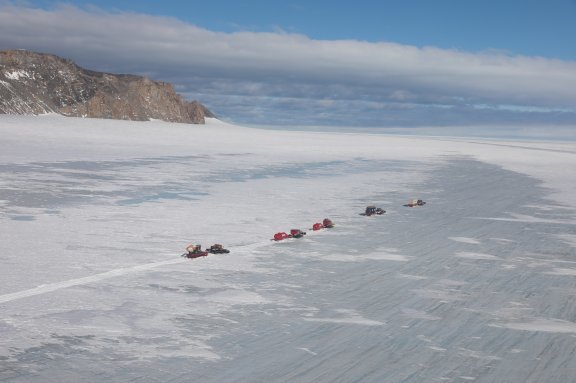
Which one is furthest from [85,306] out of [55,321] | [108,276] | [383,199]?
[383,199]

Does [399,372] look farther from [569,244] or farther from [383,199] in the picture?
[383,199]

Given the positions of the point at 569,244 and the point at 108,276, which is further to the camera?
the point at 569,244

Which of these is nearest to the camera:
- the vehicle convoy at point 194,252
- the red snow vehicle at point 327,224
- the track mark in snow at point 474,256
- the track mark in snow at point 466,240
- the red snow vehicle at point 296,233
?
the vehicle convoy at point 194,252

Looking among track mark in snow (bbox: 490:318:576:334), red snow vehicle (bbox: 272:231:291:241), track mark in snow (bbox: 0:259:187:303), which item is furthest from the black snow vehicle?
track mark in snow (bbox: 490:318:576:334)

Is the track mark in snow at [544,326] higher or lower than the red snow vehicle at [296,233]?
lower

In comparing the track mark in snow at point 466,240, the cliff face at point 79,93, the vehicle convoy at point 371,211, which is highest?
the cliff face at point 79,93

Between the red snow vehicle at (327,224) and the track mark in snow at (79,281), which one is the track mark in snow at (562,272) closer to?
the red snow vehicle at (327,224)

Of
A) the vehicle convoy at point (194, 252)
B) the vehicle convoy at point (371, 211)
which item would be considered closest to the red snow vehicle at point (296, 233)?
the vehicle convoy at point (194, 252)
